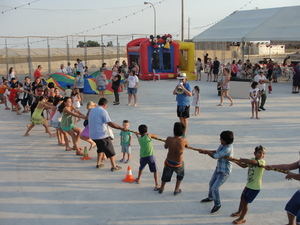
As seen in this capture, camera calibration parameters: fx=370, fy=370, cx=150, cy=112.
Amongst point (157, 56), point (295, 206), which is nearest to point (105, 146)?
point (295, 206)

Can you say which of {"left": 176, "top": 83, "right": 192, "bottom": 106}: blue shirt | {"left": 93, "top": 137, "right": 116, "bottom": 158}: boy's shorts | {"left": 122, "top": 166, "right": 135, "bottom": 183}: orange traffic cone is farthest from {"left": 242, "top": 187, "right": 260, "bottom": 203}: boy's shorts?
{"left": 176, "top": 83, "right": 192, "bottom": 106}: blue shirt

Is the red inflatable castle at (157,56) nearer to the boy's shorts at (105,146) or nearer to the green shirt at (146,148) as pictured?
the boy's shorts at (105,146)

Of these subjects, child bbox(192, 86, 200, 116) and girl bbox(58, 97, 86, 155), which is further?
child bbox(192, 86, 200, 116)

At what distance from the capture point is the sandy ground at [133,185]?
18.7 feet

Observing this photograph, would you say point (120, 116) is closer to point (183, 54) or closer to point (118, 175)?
point (118, 175)

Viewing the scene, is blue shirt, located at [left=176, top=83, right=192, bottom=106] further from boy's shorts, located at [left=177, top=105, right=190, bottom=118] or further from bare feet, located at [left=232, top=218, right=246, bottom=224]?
bare feet, located at [left=232, top=218, right=246, bottom=224]

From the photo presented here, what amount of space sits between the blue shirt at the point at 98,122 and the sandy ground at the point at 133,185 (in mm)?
855

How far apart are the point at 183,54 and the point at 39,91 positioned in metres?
14.0

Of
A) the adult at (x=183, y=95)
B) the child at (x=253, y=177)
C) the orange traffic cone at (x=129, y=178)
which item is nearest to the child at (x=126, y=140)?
the orange traffic cone at (x=129, y=178)

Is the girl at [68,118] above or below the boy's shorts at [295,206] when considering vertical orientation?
above

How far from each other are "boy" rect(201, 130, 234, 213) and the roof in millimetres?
16695

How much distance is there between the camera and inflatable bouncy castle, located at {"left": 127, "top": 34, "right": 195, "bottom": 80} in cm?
2269

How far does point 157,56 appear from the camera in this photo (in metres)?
23.0

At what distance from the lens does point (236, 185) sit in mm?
6727
